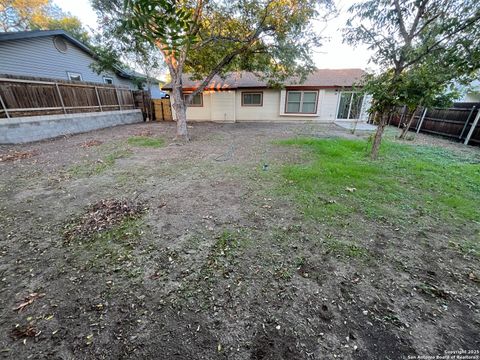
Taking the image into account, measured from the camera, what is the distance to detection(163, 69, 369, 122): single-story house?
13805 millimetres

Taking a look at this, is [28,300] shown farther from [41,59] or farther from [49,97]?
[41,59]

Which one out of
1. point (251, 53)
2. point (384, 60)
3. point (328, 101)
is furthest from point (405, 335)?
point (328, 101)

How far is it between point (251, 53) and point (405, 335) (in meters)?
9.56

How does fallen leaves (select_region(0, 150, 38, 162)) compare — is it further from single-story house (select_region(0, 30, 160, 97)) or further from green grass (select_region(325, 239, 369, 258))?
green grass (select_region(325, 239, 369, 258))

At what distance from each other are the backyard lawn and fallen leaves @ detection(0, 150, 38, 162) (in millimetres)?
1380

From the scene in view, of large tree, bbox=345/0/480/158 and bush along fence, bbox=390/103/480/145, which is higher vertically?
large tree, bbox=345/0/480/158

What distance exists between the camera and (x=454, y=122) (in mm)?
9195

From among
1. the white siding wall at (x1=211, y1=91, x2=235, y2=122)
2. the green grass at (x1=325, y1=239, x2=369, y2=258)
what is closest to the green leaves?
the green grass at (x1=325, y1=239, x2=369, y2=258)

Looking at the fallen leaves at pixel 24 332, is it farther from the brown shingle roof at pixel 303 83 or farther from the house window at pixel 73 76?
the house window at pixel 73 76

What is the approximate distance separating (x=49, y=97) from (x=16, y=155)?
3597 mm

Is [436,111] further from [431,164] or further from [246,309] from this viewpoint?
[246,309]

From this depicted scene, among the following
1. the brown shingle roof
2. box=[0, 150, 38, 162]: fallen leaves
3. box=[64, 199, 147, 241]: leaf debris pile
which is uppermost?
the brown shingle roof

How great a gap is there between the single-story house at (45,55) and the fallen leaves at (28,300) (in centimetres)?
1278

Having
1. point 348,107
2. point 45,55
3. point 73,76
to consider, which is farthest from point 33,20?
point 348,107
